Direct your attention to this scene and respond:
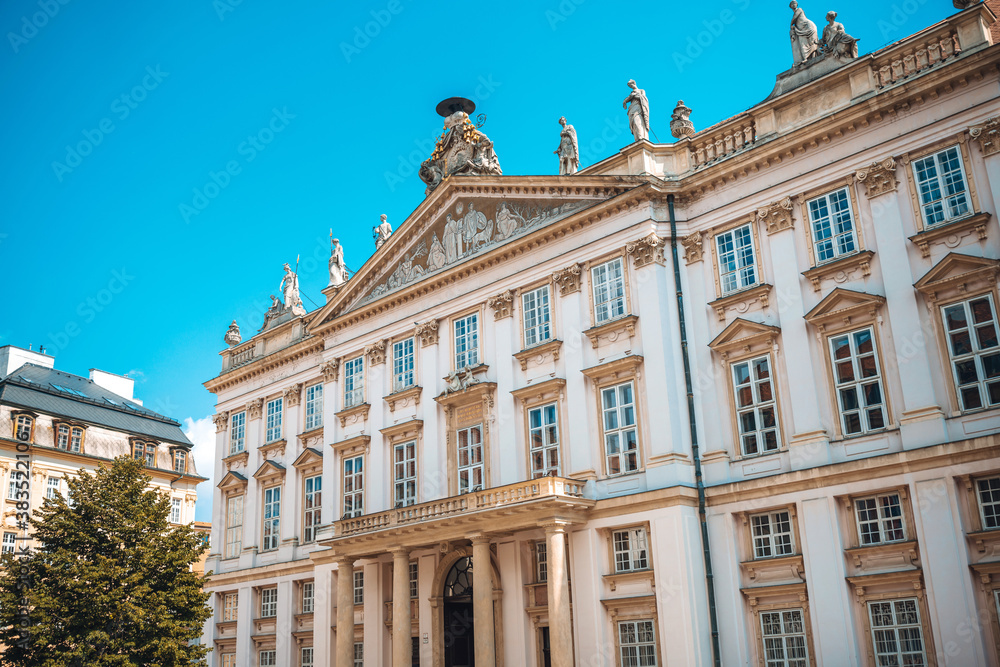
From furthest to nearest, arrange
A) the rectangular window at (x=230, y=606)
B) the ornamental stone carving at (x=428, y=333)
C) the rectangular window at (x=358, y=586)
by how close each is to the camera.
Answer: the rectangular window at (x=230, y=606) < the rectangular window at (x=358, y=586) < the ornamental stone carving at (x=428, y=333)

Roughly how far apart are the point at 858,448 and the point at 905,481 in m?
1.46

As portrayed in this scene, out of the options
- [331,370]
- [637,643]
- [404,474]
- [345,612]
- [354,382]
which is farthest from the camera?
[331,370]

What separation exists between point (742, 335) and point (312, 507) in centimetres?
1992

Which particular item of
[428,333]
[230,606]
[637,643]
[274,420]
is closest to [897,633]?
[637,643]

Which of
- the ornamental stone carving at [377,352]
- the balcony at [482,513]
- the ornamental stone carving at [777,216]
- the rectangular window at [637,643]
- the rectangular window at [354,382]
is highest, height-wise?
the ornamental stone carving at [777,216]

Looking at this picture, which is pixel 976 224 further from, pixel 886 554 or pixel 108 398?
pixel 108 398

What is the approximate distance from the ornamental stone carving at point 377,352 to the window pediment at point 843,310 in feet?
54.4

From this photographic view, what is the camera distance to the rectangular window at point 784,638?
22664 millimetres

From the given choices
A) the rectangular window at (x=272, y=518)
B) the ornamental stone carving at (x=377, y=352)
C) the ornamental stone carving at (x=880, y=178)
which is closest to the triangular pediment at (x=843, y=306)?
the ornamental stone carving at (x=880, y=178)

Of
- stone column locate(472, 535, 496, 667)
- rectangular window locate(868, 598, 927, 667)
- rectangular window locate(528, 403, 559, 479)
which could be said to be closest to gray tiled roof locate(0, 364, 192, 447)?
stone column locate(472, 535, 496, 667)

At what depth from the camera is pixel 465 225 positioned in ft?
108

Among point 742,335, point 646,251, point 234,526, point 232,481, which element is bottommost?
point 234,526

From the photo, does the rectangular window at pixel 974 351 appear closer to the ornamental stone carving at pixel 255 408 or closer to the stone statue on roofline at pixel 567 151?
the stone statue on roofline at pixel 567 151

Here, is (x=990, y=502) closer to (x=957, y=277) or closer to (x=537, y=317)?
(x=957, y=277)
